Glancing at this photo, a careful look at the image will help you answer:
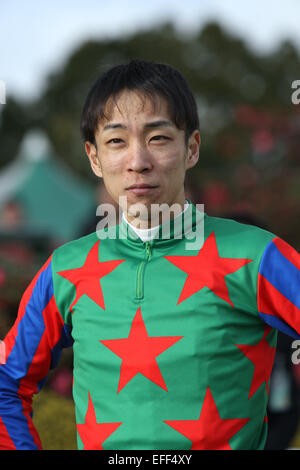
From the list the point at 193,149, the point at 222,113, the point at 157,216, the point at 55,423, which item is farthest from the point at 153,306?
the point at 222,113

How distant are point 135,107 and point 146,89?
75mm

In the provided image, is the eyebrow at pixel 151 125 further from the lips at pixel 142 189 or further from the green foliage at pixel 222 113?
the green foliage at pixel 222 113

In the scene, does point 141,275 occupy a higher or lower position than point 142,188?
lower

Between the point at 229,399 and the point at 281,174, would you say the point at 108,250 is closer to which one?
the point at 229,399

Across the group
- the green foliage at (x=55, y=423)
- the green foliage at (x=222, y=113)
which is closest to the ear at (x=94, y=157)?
the green foliage at (x=55, y=423)

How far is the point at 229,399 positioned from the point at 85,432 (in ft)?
1.35

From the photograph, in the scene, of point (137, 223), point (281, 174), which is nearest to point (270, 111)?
point (281, 174)

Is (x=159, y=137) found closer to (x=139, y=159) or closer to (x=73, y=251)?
(x=139, y=159)

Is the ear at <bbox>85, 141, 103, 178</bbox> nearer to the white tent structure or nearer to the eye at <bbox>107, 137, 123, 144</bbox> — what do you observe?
the eye at <bbox>107, 137, 123, 144</bbox>

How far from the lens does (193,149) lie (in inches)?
84.5

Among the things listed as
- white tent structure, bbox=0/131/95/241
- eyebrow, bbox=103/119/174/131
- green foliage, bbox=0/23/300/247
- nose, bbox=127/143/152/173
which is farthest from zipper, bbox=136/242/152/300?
white tent structure, bbox=0/131/95/241

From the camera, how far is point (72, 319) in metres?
1.99

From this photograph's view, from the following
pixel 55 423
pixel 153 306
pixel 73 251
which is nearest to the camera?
pixel 153 306

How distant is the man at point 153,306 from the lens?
5.84 feet
